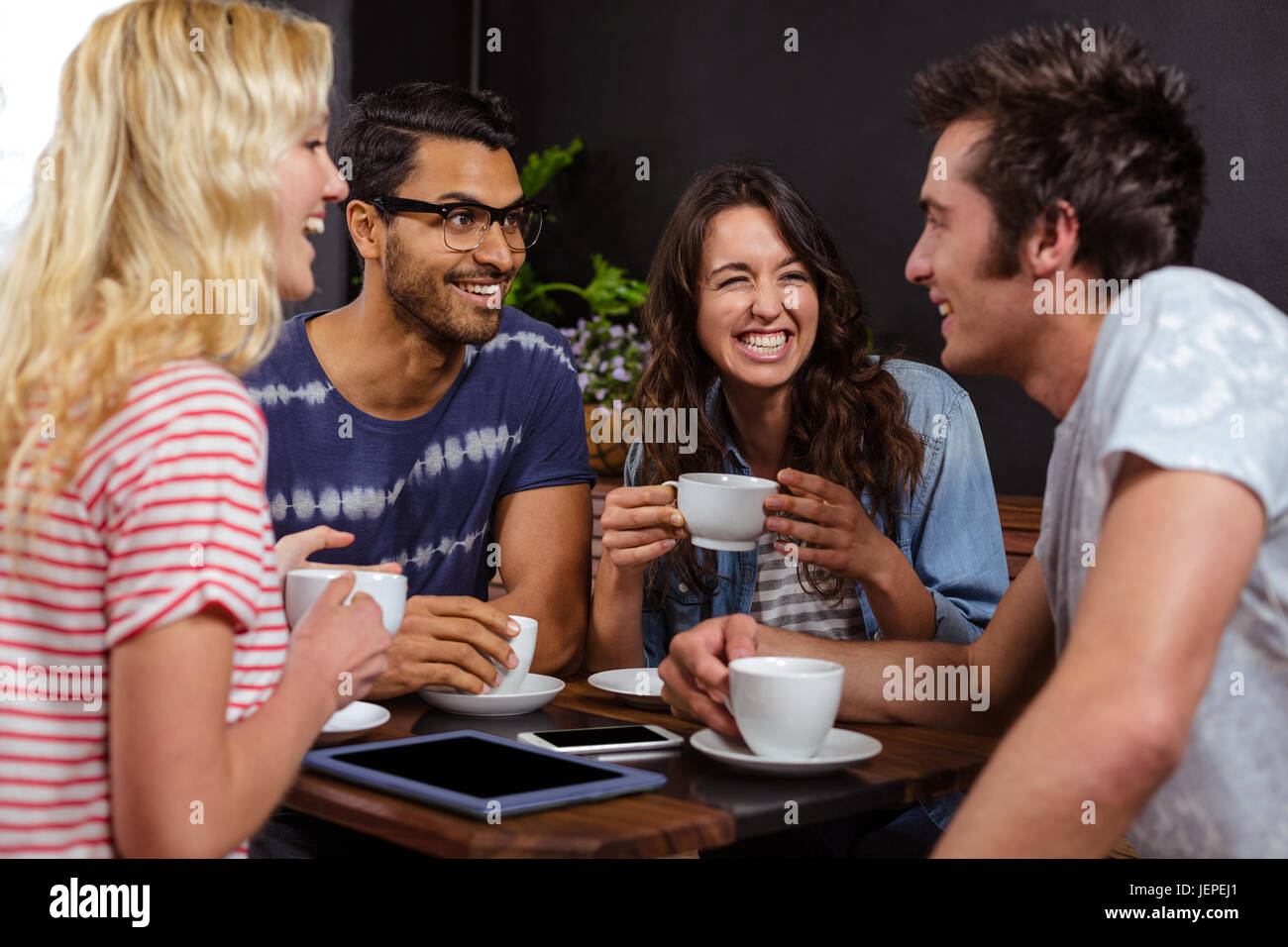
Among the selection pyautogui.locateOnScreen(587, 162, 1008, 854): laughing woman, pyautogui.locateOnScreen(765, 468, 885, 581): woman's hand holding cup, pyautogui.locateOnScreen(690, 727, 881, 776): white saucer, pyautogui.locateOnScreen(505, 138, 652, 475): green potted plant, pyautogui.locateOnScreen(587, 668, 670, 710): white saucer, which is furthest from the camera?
pyautogui.locateOnScreen(505, 138, 652, 475): green potted plant

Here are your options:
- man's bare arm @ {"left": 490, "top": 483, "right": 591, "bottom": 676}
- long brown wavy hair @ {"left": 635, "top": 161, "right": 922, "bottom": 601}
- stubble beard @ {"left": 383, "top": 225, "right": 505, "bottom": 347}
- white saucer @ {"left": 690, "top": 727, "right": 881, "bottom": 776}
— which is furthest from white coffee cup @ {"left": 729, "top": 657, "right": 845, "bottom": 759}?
stubble beard @ {"left": 383, "top": 225, "right": 505, "bottom": 347}

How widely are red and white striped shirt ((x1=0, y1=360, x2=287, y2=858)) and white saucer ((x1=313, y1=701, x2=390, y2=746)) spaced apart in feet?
1.24

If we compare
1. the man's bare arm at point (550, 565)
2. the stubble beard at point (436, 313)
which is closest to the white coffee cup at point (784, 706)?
the man's bare arm at point (550, 565)

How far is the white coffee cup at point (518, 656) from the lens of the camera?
5.45 ft

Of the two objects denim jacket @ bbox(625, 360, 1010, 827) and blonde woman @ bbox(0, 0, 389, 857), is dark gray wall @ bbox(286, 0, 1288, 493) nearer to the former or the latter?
denim jacket @ bbox(625, 360, 1010, 827)

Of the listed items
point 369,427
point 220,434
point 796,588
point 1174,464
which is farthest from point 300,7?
point 1174,464

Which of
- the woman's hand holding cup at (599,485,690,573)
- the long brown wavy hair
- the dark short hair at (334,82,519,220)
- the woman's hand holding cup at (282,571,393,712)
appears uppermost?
the dark short hair at (334,82,519,220)

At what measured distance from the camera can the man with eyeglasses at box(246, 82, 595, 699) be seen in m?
2.33

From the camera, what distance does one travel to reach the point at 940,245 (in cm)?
156

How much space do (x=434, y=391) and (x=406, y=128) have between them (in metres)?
0.55

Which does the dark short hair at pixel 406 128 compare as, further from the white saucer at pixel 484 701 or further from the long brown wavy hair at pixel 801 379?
the white saucer at pixel 484 701

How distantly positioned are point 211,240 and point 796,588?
1.32 m

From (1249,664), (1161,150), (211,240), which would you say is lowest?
(1249,664)
